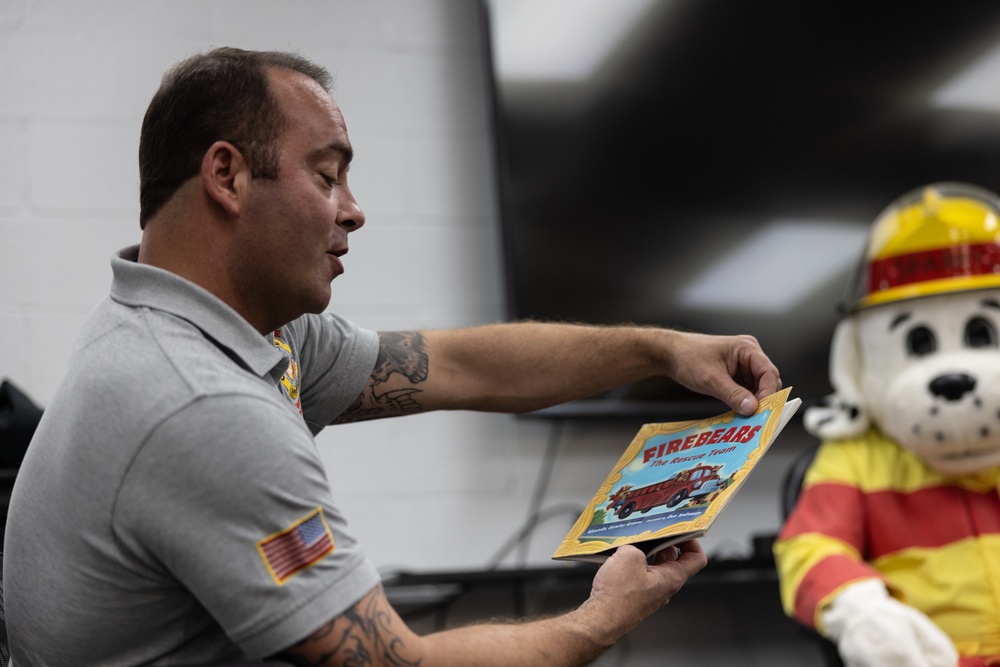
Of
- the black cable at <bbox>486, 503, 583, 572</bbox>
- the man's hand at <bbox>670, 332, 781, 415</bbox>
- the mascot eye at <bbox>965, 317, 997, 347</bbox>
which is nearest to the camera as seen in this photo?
the man's hand at <bbox>670, 332, 781, 415</bbox>

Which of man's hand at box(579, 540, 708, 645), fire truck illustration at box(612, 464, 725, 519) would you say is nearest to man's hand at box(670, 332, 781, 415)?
fire truck illustration at box(612, 464, 725, 519)

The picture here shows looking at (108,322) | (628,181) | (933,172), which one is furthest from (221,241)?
(933,172)

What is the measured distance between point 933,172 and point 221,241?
1.92 metres

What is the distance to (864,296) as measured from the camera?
6.20ft

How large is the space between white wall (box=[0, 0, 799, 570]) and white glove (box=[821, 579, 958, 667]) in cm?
74

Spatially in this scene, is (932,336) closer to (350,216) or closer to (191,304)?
(350,216)

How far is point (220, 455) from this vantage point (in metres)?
0.92

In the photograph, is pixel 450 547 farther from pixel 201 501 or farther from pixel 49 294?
pixel 201 501

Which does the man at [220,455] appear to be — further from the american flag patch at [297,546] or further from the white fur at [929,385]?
the white fur at [929,385]

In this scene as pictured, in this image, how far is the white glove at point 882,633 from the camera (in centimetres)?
153

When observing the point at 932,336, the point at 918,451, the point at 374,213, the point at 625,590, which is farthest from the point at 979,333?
the point at 374,213

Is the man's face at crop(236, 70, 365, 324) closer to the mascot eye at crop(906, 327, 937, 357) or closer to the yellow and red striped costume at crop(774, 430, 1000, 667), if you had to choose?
the yellow and red striped costume at crop(774, 430, 1000, 667)

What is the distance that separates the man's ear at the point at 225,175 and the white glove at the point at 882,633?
1.08 metres

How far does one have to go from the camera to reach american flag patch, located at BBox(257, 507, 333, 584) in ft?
3.00
